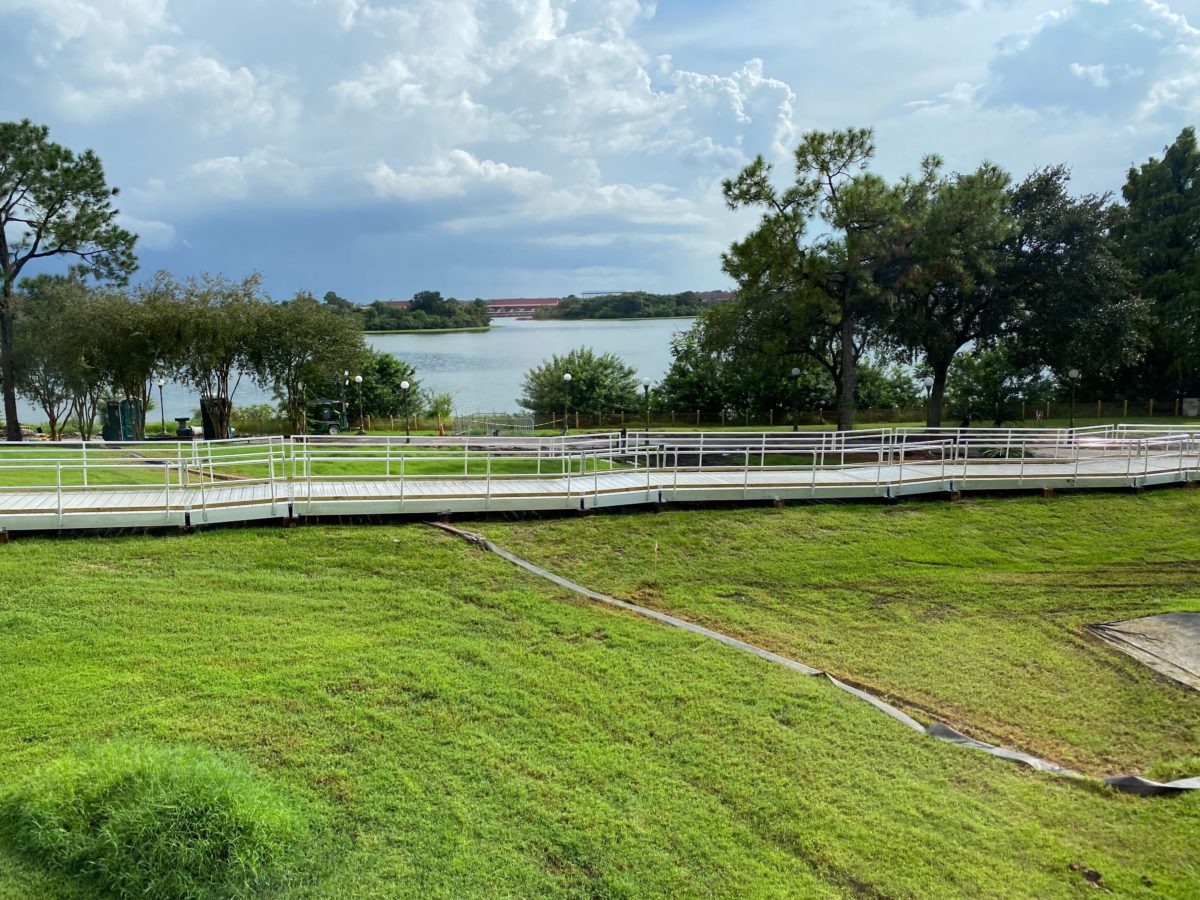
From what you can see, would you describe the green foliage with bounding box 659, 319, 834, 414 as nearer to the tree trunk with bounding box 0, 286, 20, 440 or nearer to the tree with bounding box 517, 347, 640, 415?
the tree with bounding box 517, 347, 640, 415

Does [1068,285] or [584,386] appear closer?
[1068,285]

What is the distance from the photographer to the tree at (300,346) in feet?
112

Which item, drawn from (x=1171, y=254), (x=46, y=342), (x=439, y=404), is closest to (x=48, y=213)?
(x=46, y=342)

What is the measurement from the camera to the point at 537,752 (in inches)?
211

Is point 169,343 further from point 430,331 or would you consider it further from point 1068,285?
point 430,331

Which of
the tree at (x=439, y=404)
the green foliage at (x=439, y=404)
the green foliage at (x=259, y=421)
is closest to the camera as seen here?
the green foliage at (x=259, y=421)

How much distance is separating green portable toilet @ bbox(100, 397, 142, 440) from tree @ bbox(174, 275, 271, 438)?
8.00ft

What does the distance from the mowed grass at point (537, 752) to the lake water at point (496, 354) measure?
3932 centimetres

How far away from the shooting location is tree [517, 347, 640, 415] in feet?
135

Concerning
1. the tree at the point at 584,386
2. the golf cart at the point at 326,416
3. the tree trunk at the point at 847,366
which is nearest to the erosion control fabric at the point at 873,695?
the tree trunk at the point at 847,366

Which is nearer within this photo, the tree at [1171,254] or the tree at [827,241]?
the tree at [827,241]

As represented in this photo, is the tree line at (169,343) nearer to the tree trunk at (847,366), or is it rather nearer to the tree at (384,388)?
the tree at (384,388)

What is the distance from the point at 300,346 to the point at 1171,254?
43213mm

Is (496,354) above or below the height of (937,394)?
above
